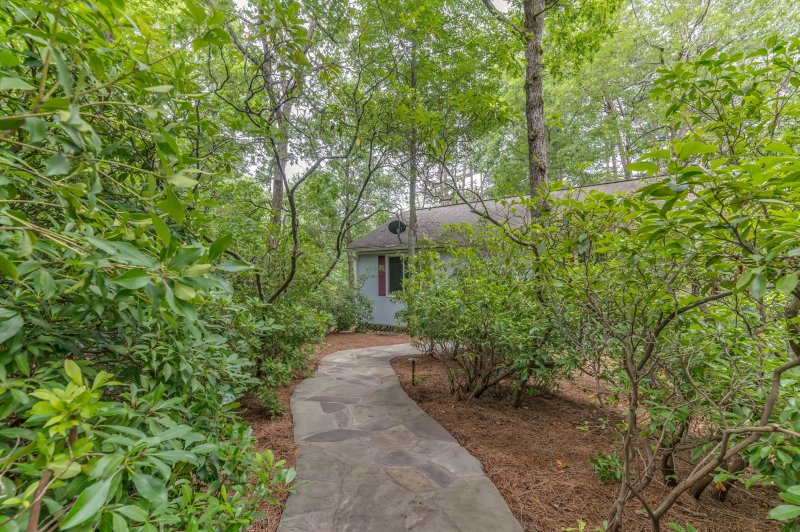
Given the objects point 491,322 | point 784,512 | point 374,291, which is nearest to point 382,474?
point 491,322

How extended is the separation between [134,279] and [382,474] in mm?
2651

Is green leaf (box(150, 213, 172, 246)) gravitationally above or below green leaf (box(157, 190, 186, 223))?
below

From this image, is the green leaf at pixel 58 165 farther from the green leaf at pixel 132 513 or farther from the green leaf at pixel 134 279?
the green leaf at pixel 132 513

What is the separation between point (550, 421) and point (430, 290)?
2.27m

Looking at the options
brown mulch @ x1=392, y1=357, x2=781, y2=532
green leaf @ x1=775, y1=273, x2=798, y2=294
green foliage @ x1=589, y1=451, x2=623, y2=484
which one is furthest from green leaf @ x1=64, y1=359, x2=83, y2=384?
green foliage @ x1=589, y1=451, x2=623, y2=484

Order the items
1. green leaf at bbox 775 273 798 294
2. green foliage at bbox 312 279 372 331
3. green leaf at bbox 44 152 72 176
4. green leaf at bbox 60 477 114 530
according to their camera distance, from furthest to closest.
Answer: green foliage at bbox 312 279 372 331 → green leaf at bbox 775 273 798 294 → green leaf at bbox 44 152 72 176 → green leaf at bbox 60 477 114 530

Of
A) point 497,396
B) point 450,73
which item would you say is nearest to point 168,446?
point 497,396

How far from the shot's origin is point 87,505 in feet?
2.06

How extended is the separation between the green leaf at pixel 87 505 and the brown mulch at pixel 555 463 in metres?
2.42

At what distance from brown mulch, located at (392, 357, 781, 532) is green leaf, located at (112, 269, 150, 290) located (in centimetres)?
258

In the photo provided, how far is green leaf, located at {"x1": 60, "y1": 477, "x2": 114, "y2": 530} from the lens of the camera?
1.95 feet

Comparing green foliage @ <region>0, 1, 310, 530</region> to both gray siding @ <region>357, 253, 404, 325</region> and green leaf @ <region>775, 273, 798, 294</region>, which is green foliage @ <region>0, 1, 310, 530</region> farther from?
gray siding @ <region>357, 253, 404, 325</region>

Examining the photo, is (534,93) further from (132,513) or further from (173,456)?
(132,513)

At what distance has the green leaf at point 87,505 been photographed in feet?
1.95
